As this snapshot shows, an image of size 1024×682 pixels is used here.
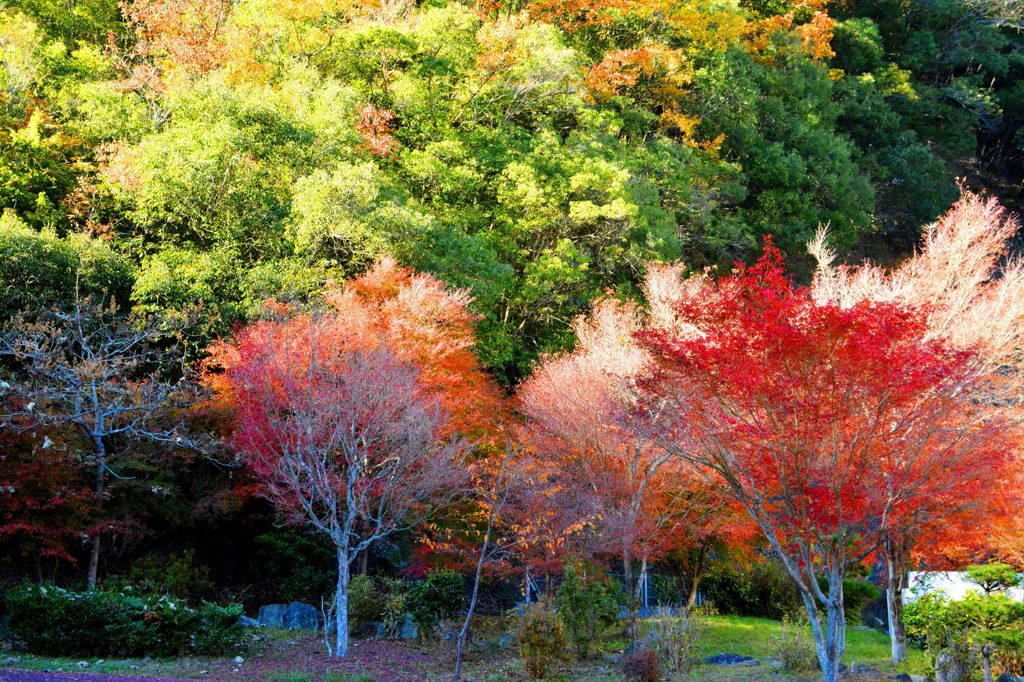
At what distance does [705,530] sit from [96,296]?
12358 mm

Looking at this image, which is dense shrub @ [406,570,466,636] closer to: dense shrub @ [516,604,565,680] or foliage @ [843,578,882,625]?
dense shrub @ [516,604,565,680]

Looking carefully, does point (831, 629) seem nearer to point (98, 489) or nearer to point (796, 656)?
point (796, 656)

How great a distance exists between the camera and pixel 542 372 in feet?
58.5

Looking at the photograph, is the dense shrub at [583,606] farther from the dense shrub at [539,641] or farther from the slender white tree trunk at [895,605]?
the slender white tree trunk at [895,605]

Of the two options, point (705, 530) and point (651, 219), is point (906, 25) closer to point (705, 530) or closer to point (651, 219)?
point (651, 219)

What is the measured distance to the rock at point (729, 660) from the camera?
39.3 ft

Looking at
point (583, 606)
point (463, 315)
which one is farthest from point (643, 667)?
point (463, 315)

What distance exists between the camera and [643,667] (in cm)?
1036

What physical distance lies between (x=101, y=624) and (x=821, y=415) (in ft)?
28.4

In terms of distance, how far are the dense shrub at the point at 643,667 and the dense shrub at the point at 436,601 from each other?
11.4 ft

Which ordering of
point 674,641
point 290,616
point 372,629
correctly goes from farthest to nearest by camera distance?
point 290,616, point 372,629, point 674,641

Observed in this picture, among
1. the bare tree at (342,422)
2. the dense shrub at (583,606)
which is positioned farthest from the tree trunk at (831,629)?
the bare tree at (342,422)

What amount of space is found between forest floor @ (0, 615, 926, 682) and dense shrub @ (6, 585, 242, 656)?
222 mm

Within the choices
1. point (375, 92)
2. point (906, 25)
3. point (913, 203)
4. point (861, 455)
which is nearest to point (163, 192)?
point (375, 92)
